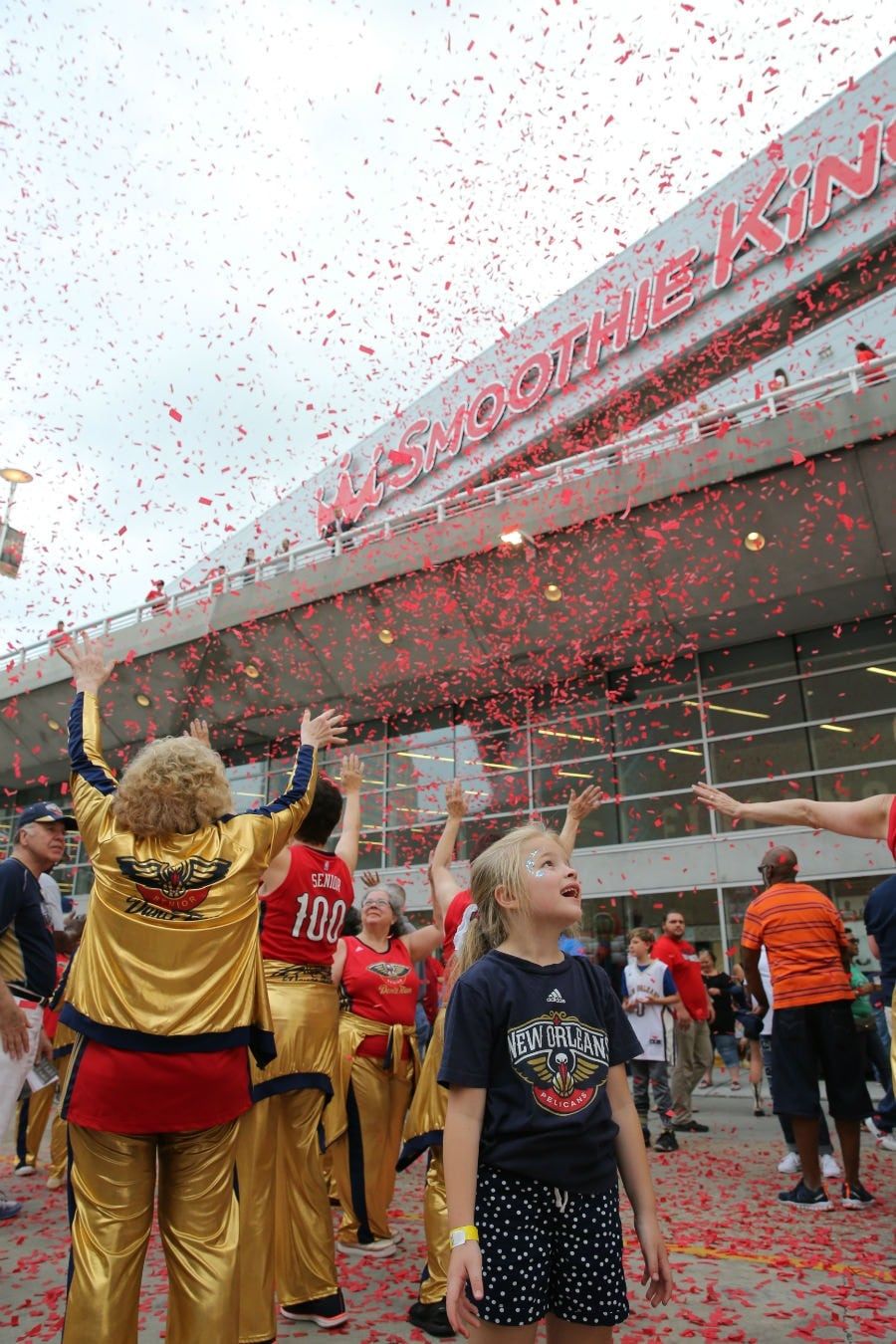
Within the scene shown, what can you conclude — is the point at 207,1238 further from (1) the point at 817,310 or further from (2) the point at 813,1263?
(1) the point at 817,310

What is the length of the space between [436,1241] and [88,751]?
7.95 feet

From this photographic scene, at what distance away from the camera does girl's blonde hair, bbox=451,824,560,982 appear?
2.31 metres

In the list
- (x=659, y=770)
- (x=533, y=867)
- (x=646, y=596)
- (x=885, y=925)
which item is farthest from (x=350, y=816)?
(x=659, y=770)

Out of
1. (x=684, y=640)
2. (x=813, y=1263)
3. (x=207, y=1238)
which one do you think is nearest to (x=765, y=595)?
(x=684, y=640)

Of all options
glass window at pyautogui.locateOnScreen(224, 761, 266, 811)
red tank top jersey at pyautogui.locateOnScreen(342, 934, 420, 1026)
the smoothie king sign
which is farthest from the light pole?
red tank top jersey at pyautogui.locateOnScreen(342, 934, 420, 1026)

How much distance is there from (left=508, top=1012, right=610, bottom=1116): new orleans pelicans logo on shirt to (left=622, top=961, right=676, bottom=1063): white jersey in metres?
6.11

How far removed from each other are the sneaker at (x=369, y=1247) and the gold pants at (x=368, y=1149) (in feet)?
0.06

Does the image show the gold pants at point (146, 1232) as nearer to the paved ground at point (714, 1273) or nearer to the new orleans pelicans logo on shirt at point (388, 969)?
the paved ground at point (714, 1273)

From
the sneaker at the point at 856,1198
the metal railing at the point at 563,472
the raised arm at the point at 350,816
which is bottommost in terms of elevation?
the sneaker at the point at 856,1198

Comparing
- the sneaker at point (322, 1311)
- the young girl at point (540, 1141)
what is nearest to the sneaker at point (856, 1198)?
the sneaker at point (322, 1311)

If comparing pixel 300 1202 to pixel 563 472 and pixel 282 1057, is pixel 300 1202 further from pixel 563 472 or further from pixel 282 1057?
pixel 563 472

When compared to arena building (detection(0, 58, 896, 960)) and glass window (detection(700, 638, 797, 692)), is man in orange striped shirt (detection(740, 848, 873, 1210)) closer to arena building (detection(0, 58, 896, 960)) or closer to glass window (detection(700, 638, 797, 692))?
arena building (detection(0, 58, 896, 960))

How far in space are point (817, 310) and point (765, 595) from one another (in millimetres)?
7103

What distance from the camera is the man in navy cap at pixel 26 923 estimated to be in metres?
4.41
